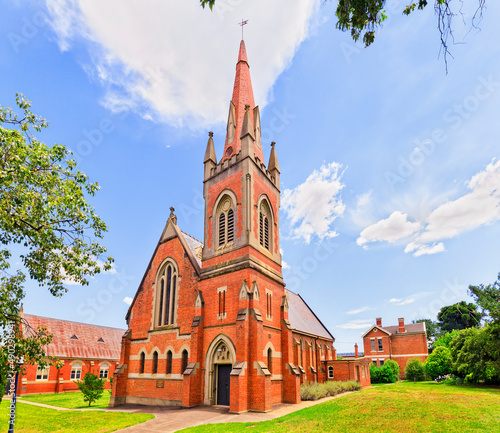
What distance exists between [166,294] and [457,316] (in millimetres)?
77391

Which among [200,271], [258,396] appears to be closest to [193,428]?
[258,396]

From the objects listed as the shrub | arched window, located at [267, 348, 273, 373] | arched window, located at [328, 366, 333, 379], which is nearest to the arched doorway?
arched window, located at [267, 348, 273, 373]

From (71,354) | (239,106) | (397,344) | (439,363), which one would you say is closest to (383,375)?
(439,363)

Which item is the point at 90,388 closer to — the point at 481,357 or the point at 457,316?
the point at 481,357

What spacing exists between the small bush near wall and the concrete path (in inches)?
164

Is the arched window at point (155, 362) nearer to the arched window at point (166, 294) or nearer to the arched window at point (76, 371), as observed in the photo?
the arched window at point (166, 294)

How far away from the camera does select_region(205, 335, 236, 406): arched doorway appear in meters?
20.7

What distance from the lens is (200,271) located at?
963 inches

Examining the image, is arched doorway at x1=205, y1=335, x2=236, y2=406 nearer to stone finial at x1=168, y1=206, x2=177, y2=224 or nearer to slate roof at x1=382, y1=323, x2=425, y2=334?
stone finial at x1=168, y1=206, x2=177, y2=224

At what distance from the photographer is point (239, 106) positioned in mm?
28609

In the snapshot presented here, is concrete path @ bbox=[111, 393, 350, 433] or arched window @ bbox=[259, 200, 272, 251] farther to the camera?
arched window @ bbox=[259, 200, 272, 251]

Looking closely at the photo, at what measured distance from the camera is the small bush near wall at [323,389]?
24891 millimetres

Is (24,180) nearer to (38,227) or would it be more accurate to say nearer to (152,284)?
(38,227)

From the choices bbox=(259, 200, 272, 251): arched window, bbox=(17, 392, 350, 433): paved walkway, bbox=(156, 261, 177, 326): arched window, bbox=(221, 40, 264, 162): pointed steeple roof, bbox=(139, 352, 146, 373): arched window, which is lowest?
bbox=(17, 392, 350, 433): paved walkway
